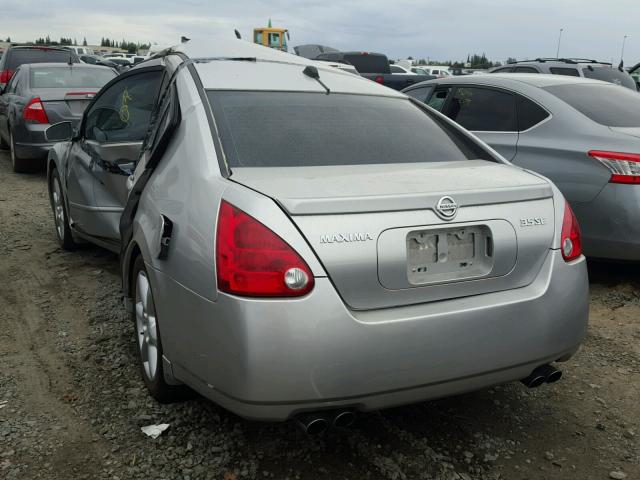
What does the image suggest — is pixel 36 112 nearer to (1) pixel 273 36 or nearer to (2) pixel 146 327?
(2) pixel 146 327

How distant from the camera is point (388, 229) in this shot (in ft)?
7.71

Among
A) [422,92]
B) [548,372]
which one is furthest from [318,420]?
[422,92]

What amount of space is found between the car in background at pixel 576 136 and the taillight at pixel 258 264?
3110mm

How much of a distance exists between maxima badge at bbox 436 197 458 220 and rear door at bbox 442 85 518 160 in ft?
10.2

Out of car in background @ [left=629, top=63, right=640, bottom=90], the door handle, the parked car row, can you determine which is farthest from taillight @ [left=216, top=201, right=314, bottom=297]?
car in background @ [left=629, top=63, right=640, bottom=90]

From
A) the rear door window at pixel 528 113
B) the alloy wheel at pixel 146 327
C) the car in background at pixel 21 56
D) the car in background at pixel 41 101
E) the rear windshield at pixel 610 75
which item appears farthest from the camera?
the car in background at pixel 21 56

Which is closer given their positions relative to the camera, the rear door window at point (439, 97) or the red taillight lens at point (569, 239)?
the red taillight lens at point (569, 239)

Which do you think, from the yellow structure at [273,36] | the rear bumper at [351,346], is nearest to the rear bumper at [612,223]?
the rear bumper at [351,346]

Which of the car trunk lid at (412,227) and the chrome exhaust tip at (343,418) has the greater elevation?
the car trunk lid at (412,227)

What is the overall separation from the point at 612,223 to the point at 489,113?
1624 mm

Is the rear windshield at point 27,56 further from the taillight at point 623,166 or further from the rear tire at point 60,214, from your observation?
the taillight at point 623,166

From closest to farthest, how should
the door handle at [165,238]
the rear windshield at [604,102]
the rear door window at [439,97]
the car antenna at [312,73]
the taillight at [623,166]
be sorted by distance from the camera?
the door handle at [165,238] → the car antenna at [312,73] → the taillight at [623,166] → the rear windshield at [604,102] → the rear door window at [439,97]

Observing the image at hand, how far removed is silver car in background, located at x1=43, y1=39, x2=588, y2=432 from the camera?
225 centimetres

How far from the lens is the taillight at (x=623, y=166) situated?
4523mm
